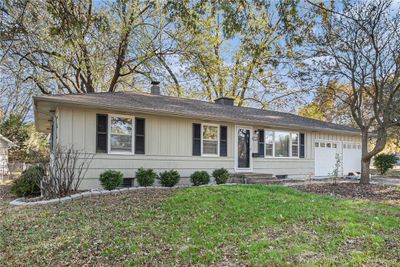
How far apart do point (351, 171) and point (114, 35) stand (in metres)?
14.9

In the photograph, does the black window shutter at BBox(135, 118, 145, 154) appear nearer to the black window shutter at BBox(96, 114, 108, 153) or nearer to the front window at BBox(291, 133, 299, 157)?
the black window shutter at BBox(96, 114, 108, 153)

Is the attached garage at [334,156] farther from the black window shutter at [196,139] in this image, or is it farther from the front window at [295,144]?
the black window shutter at [196,139]

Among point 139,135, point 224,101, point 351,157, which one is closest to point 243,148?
point 224,101

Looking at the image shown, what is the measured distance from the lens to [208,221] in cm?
599

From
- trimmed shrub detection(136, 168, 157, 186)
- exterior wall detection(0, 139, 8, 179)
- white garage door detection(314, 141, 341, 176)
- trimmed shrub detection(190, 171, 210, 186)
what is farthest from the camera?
exterior wall detection(0, 139, 8, 179)

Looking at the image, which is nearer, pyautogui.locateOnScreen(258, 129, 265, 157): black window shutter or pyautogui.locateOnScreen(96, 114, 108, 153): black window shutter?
pyautogui.locateOnScreen(96, 114, 108, 153): black window shutter

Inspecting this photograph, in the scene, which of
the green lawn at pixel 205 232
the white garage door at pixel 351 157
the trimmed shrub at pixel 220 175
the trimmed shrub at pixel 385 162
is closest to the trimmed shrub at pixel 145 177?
the trimmed shrub at pixel 220 175

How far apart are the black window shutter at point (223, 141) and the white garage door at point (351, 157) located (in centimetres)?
815

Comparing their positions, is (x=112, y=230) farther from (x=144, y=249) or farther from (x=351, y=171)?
(x=351, y=171)

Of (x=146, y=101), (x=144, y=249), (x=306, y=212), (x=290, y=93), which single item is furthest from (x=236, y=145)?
(x=290, y=93)

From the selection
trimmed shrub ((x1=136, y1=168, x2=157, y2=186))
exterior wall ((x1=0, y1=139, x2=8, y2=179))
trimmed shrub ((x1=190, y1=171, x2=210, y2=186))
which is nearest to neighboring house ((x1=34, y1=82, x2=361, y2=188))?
trimmed shrub ((x1=136, y1=168, x2=157, y2=186))

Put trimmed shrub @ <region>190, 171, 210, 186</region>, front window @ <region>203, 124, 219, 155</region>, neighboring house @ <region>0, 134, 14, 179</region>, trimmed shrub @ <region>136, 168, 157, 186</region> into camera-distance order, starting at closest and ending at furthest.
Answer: trimmed shrub @ <region>136, 168, 157, 186</region>
trimmed shrub @ <region>190, 171, 210, 186</region>
front window @ <region>203, 124, 219, 155</region>
neighboring house @ <region>0, 134, 14, 179</region>

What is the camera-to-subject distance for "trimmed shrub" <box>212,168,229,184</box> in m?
12.2

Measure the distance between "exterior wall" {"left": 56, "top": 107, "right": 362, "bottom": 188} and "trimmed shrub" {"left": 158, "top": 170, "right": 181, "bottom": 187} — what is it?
705 millimetres
